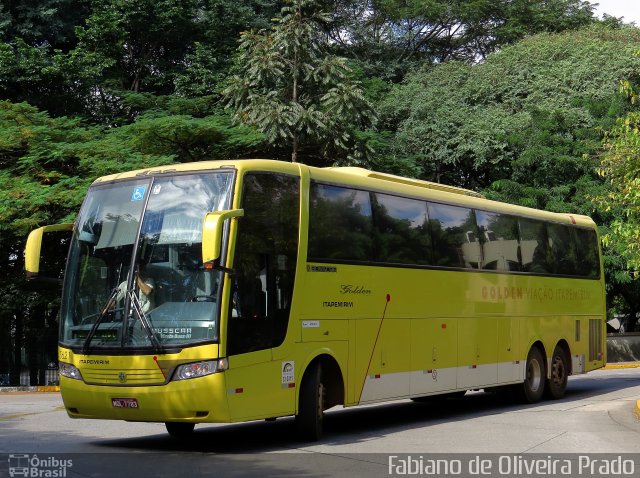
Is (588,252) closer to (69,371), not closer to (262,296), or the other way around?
(262,296)

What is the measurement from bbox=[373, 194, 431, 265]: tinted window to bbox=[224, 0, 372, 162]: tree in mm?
Answer: 14437

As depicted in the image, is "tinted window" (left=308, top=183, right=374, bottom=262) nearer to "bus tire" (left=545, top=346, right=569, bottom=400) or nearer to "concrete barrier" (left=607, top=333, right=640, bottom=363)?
"bus tire" (left=545, top=346, right=569, bottom=400)

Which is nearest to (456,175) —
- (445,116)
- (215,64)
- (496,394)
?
(445,116)

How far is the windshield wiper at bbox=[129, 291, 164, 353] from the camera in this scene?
1119 centimetres

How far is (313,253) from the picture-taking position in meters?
12.8

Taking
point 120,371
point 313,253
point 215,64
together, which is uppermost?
point 215,64

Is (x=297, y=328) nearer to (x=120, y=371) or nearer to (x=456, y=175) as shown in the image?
(x=120, y=371)

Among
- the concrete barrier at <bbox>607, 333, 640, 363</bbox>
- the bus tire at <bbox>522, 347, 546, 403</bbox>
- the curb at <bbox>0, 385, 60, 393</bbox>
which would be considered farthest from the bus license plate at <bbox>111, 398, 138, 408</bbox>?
the concrete barrier at <bbox>607, 333, 640, 363</bbox>

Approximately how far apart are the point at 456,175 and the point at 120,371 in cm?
3131

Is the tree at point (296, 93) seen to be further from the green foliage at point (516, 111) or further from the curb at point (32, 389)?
the curb at point (32, 389)

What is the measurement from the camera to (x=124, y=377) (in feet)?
37.3

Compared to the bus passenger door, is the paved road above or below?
below

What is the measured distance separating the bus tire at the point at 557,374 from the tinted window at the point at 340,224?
7350mm

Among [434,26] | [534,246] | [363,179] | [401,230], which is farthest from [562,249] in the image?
[434,26]
